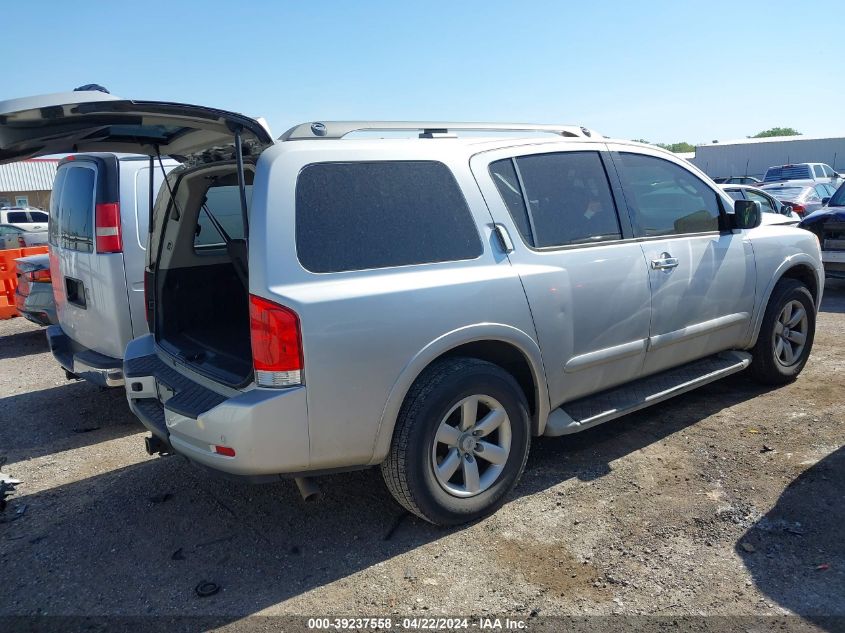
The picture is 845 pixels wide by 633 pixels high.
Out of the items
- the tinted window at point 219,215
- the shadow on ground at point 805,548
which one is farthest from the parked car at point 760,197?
the tinted window at point 219,215

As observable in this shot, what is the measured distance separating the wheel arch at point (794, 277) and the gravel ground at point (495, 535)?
26.8 inches

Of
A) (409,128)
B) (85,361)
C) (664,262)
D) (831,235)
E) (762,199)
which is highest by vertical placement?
(409,128)

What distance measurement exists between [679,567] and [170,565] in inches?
96.4

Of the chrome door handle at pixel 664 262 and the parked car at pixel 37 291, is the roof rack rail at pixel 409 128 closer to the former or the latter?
the chrome door handle at pixel 664 262

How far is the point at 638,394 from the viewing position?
4.34 m

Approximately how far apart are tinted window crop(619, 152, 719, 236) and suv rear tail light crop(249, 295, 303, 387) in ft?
8.13

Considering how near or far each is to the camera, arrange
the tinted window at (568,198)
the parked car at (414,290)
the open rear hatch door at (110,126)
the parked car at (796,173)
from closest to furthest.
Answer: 1. the open rear hatch door at (110,126)
2. the parked car at (414,290)
3. the tinted window at (568,198)
4. the parked car at (796,173)

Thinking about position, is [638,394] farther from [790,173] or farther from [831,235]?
[790,173]

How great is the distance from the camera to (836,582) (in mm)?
2994

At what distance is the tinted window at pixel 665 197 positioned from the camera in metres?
4.43

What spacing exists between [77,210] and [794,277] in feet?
18.9

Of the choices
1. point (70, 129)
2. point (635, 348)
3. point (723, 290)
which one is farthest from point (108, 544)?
point (723, 290)

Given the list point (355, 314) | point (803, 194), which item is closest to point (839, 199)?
point (803, 194)

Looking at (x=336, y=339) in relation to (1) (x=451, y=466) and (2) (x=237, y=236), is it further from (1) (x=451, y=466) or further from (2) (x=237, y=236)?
(2) (x=237, y=236)
